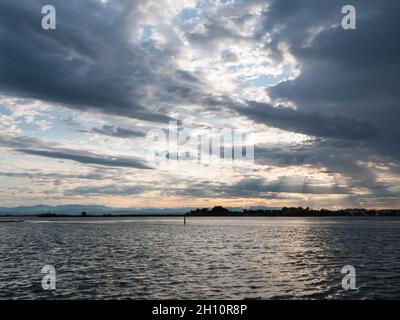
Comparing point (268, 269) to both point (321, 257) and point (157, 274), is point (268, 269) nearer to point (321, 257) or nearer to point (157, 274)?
point (157, 274)

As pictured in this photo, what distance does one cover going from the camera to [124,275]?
145 ft
